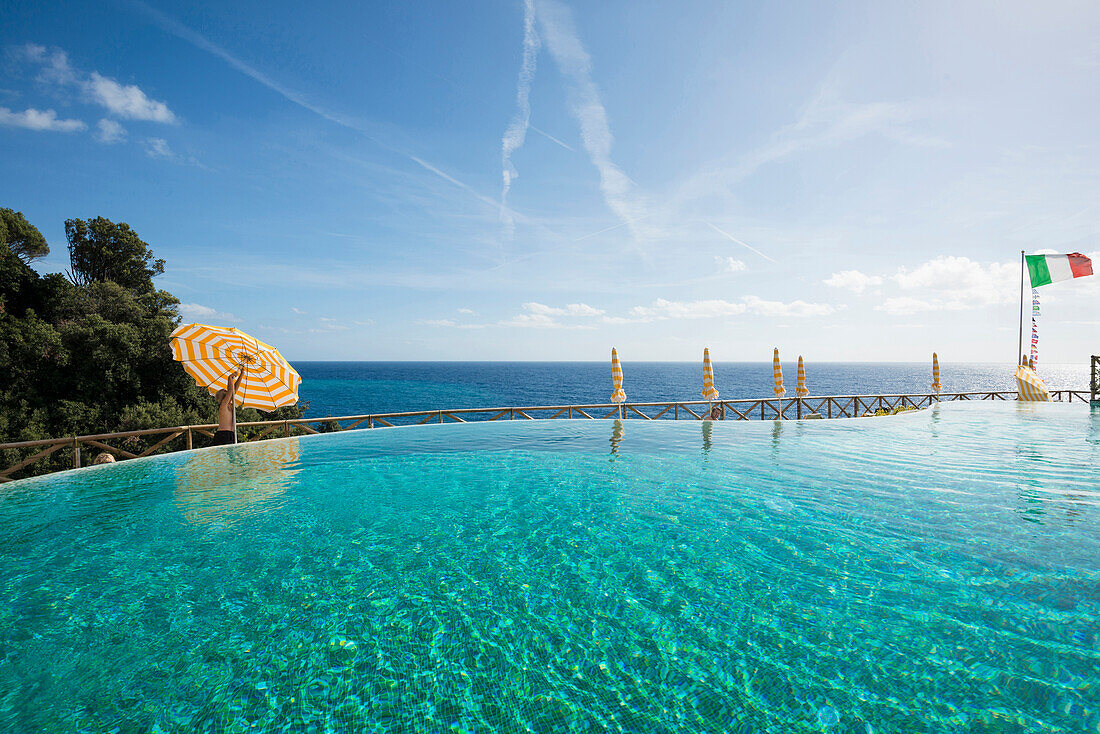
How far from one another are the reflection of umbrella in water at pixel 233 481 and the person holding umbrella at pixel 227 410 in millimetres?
265

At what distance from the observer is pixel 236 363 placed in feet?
27.3

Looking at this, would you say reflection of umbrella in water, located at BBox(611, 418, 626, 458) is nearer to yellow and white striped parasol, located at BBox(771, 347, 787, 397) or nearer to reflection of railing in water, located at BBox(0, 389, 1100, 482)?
reflection of railing in water, located at BBox(0, 389, 1100, 482)

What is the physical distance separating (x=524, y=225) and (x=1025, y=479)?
18347 millimetres

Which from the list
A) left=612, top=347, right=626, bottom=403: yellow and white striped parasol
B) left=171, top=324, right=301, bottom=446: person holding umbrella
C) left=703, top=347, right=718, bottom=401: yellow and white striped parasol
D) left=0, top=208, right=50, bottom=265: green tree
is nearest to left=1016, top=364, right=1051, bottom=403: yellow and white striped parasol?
left=703, top=347, right=718, bottom=401: yellow and white striped parasol

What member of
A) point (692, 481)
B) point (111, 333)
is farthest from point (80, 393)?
point (692, 481)

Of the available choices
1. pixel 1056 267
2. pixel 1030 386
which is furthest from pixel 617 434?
pixel 1056 267

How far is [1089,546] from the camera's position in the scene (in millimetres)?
3945

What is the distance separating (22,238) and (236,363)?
845 inches

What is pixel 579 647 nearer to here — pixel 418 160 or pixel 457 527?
pixel 457 527

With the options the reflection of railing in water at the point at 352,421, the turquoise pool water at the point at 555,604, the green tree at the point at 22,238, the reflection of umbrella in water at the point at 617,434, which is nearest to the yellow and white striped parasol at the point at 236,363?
the reflection of railing in water at the point at 352,421

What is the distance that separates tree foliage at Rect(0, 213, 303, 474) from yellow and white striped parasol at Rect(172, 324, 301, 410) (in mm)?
10175

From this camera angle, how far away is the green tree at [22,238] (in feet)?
61.1

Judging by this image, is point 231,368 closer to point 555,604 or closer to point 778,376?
point 555,604

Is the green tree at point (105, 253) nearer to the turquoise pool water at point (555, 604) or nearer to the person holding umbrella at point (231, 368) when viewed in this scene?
the person holding umbrella at point (231, 368)
